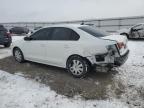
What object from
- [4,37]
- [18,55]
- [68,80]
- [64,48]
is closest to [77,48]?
[64,48]

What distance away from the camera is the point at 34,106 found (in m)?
5.23

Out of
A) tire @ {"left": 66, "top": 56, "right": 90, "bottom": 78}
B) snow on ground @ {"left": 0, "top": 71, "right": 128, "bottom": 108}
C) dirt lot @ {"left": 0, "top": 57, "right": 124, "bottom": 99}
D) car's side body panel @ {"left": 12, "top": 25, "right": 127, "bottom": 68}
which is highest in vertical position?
car's side body panel @ {"left": 12, "top": 25, "right": 127, "bottom": 68}

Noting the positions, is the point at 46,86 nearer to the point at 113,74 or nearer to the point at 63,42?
the point at 63,42

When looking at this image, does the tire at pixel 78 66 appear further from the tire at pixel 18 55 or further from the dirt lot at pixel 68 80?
the tire at pixel 18 55

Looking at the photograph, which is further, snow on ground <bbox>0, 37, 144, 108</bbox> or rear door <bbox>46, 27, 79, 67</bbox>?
rear door <bbox>46, 27, 79, 67</bbox>

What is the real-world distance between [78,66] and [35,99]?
172 cm

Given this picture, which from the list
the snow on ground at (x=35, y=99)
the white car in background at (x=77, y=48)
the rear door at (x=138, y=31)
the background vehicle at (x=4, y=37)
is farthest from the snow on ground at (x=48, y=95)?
the rear door at (x=138, y=31)

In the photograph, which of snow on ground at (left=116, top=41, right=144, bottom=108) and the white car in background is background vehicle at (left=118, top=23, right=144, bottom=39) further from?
the white car in background

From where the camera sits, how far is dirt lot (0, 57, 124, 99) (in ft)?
19.2

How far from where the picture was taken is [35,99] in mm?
5566

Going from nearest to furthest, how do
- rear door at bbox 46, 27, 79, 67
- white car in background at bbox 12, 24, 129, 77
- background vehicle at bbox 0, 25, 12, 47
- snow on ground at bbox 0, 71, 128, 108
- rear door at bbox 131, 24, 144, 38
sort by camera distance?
snow on ground at bbox 0, 71, 128, 108
white car in background at bbox 12, 24, 129, 77
rear door at bbox 46, 27, 79, 67
background vehicle at bbox 0, 25, 12, 47
rear door at bbox 131, 24, 144, 38

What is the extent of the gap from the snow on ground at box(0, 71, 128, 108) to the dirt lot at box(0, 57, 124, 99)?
260 millimetres

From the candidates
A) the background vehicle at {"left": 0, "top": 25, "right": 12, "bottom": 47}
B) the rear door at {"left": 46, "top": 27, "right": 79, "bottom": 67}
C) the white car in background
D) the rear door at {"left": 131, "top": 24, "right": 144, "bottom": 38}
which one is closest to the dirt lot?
the white car in background

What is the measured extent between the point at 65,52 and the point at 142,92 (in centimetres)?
257
